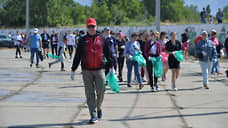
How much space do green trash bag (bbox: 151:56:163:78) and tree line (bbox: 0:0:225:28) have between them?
38.0 meters

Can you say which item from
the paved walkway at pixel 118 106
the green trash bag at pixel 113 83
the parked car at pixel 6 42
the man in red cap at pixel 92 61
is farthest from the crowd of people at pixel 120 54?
the parked car at pixel 6 42

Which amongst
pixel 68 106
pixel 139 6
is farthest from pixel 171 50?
pixel 139 6

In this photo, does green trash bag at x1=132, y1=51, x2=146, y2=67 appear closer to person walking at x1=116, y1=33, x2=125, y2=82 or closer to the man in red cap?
person walking at x1=116, y1=33, x2=125, y2=82

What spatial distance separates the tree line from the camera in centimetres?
7016

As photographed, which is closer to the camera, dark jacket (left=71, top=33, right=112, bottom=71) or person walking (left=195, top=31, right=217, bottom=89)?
dark jacket (left=71, top=33, right=112, bottom=71)

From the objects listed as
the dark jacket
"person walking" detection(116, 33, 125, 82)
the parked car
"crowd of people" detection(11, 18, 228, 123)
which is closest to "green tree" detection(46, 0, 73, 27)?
the parked car

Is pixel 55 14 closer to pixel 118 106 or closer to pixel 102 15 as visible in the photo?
pixel 102 15

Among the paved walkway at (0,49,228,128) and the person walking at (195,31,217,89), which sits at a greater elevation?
the person walking at (195,31,217,89)

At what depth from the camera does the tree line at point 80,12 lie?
7016 centimetres

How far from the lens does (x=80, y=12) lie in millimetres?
91875

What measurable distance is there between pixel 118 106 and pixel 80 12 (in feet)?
275

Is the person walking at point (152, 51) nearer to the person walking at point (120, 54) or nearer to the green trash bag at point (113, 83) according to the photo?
the person walking at point (120, 54)

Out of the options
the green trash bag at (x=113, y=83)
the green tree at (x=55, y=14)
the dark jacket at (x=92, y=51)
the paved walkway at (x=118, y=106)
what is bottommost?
the paved walkway at (x=118, y=106)

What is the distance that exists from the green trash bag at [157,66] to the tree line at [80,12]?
3804 centimetres
